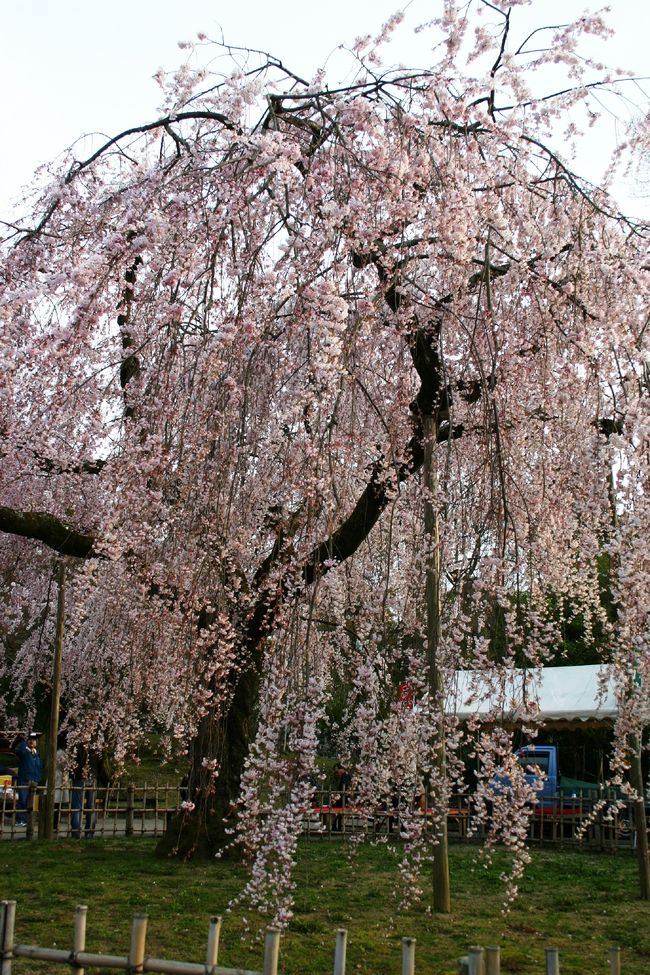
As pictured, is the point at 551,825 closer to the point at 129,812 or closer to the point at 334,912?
the point at 129,812

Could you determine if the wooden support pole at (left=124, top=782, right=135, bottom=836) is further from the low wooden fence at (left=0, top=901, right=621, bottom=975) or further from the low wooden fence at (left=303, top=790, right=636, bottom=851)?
the low wooden fence at (left=0, top=901, right=621, bottom=975)

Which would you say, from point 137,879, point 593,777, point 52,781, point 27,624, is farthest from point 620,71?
point 593,777

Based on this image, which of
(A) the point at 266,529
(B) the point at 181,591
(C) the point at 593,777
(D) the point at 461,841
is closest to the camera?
(B) the point at 181,591

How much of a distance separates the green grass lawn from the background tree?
499mm

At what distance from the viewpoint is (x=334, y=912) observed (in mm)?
5527

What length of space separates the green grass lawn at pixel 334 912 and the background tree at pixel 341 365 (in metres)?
0.50

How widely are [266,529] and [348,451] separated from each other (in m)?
1.71

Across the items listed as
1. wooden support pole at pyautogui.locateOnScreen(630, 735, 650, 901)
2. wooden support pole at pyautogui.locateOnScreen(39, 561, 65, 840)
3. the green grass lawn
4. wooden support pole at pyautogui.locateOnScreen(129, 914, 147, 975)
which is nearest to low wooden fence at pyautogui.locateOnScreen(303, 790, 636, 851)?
the green grass lawn

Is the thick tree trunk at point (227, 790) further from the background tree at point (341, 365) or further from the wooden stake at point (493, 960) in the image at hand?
the wooden stake at point (493, 960)

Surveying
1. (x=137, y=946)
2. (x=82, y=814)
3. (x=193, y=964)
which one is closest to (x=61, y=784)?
(x=82, y=814)

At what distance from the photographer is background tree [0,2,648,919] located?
3.37m

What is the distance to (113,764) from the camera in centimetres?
1221

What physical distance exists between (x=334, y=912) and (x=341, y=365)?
12.3 feet

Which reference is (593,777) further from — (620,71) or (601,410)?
(620,71)
